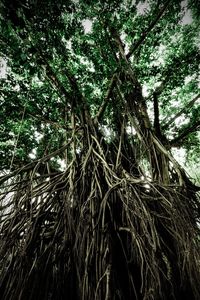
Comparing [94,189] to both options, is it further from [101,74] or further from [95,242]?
[101,74]

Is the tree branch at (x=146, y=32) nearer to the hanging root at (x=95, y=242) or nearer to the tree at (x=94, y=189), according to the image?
the tree at (x=94, y=189)

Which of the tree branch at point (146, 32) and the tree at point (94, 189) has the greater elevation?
the tree branch at point (146, 32)

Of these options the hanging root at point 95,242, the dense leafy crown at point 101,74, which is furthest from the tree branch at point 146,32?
the hanging root at point 95,242

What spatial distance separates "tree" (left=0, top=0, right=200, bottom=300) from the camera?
1559 mm

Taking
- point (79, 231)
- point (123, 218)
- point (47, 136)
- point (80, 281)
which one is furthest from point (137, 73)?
point (80, 281)

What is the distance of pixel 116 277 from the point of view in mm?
1644

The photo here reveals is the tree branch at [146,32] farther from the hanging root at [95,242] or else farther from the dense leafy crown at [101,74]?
the hanging root at [95,242]

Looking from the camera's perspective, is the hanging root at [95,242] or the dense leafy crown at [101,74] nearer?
the hanging root at [95,242]

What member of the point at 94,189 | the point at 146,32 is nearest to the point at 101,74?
the point at 146,32

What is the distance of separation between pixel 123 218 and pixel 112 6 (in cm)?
269

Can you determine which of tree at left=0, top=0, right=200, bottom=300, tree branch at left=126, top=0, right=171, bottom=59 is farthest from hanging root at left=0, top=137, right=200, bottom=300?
tree branch at left=126, top=0, right=171, bottom=59

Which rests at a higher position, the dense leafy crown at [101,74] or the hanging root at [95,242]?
the dense leafy crown at [101,74]

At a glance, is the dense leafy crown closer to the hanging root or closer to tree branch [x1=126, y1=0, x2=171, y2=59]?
tree branch [x1=126, y1=0, x2=171, y2=59]

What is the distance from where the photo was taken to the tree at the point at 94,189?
1559mm
